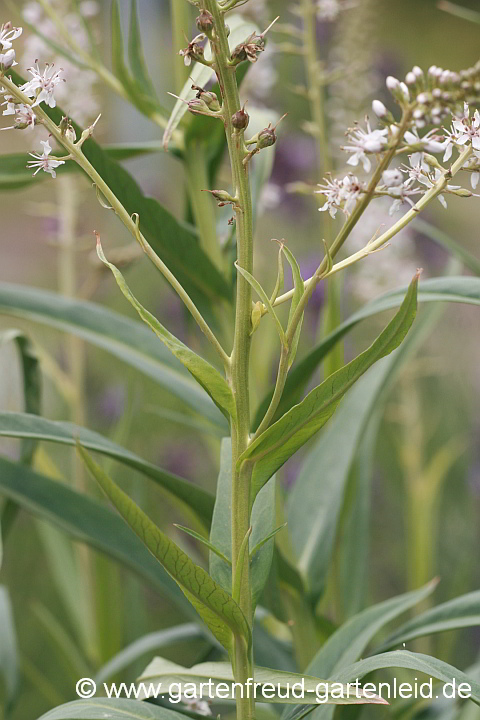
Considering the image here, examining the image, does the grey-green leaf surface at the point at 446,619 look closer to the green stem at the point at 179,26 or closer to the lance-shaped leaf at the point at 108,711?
the lance-shaped leaf at the point at 108,711

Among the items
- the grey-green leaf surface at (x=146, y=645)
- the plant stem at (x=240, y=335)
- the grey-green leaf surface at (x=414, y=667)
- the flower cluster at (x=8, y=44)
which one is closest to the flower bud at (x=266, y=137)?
the plant stem at (x=240, y=335)

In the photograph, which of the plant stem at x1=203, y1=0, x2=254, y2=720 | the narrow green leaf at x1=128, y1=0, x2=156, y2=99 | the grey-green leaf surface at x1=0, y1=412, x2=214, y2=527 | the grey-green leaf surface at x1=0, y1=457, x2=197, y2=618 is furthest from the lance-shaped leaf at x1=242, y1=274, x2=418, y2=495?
the narrow green leaf at x1=128, y1=0, x2=156, y2=99

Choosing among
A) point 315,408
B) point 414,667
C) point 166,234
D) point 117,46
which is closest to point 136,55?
point 117,46

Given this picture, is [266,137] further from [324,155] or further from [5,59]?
[324,155]

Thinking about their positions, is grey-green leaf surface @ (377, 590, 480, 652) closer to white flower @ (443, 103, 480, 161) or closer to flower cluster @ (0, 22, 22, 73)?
white flower @ (443, 103, 480, 161)

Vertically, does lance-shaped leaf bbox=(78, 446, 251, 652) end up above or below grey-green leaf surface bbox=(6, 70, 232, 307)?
below

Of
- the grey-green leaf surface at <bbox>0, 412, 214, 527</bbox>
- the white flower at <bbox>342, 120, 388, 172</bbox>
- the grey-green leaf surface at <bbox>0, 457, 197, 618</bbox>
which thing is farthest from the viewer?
the grey-green leaf surface at <bbox>0, 457, 197, 618</bbox>
